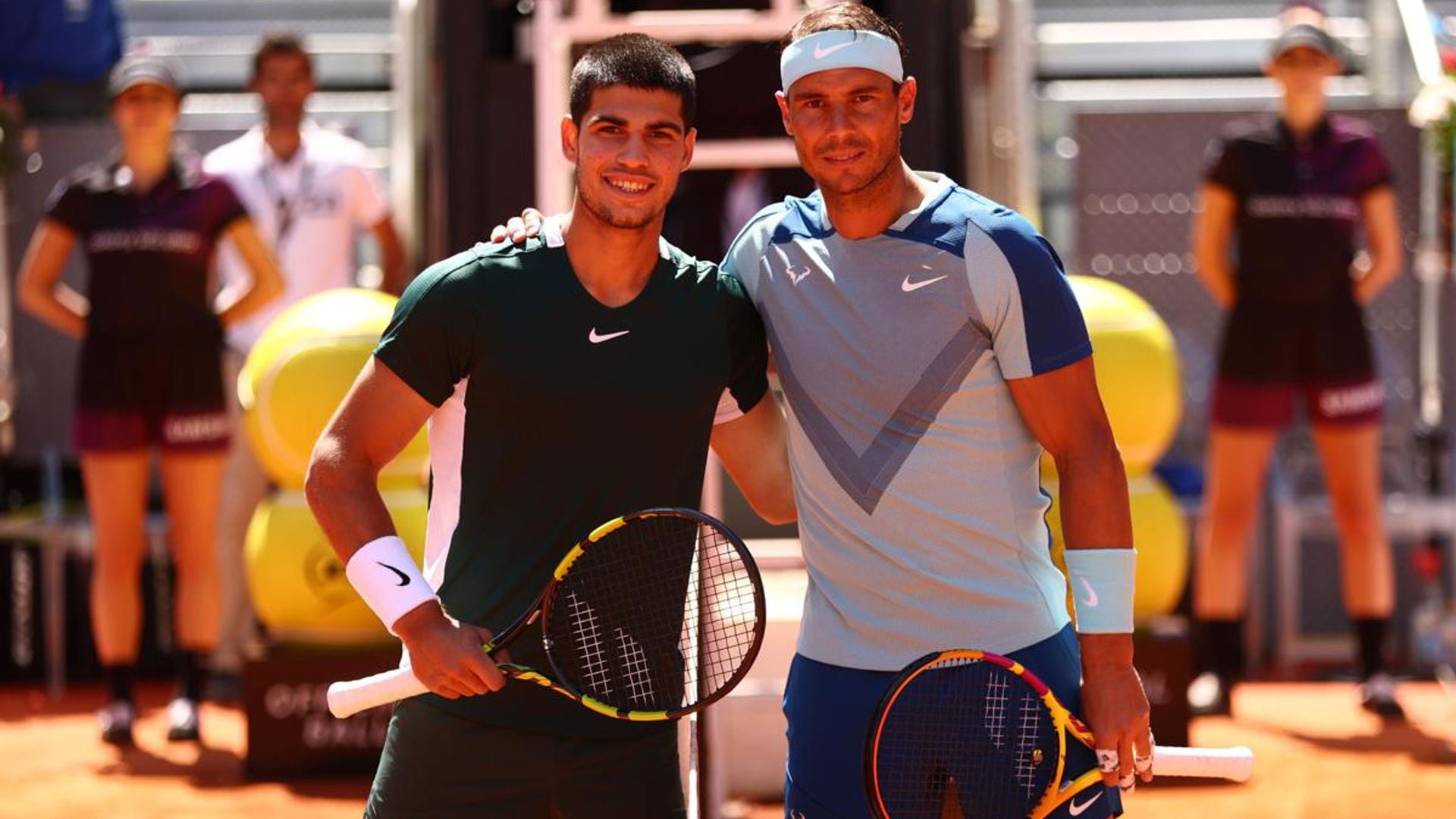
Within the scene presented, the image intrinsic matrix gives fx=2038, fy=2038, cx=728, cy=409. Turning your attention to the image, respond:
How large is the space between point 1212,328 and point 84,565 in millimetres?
4633

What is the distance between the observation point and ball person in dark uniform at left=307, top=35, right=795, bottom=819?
9.54 ft

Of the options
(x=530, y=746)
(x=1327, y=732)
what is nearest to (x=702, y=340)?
(x=530, y=746)

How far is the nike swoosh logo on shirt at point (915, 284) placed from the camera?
2946 millimetres

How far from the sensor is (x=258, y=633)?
7734 millimetres

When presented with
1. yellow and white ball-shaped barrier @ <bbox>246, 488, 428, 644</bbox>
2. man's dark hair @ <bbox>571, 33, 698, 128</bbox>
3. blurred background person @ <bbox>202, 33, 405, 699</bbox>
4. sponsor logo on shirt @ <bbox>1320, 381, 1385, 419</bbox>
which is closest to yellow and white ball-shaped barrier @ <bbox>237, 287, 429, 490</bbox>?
yellow and white ball-shaped barrier @ <bbox>246, 488, 428, 644</bbox>

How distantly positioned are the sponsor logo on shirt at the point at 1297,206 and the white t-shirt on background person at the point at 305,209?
10.1ft

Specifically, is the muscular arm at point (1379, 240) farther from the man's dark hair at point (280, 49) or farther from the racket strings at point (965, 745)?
the racket strings at point (965, 745)

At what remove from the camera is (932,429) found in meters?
2.94

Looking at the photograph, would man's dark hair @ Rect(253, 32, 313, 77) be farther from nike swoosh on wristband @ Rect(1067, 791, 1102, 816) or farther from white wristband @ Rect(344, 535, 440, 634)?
nike swoosh on wristband @ Rect(1067, 791, 1102, 816)

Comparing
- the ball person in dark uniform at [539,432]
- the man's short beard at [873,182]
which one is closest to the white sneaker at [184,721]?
the ball person in dark uniform at [539,432]

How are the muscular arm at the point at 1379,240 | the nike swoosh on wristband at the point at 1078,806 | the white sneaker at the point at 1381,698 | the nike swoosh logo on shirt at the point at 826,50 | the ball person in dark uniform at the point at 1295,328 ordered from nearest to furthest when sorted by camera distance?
the nike swoosh on wristband at the point at 1078,806
the nike swoosh logo on shirt at the point at 826,50
the white sneaker at the point at 1381,698
the ball person in dark uniform at the point at 1295,328
the muscular arm at the point at 1379,240

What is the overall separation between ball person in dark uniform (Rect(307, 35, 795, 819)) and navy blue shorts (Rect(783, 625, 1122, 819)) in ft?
0.67

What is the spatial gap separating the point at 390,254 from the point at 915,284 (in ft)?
15.3

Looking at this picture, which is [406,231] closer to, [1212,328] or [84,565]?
[84,565]
